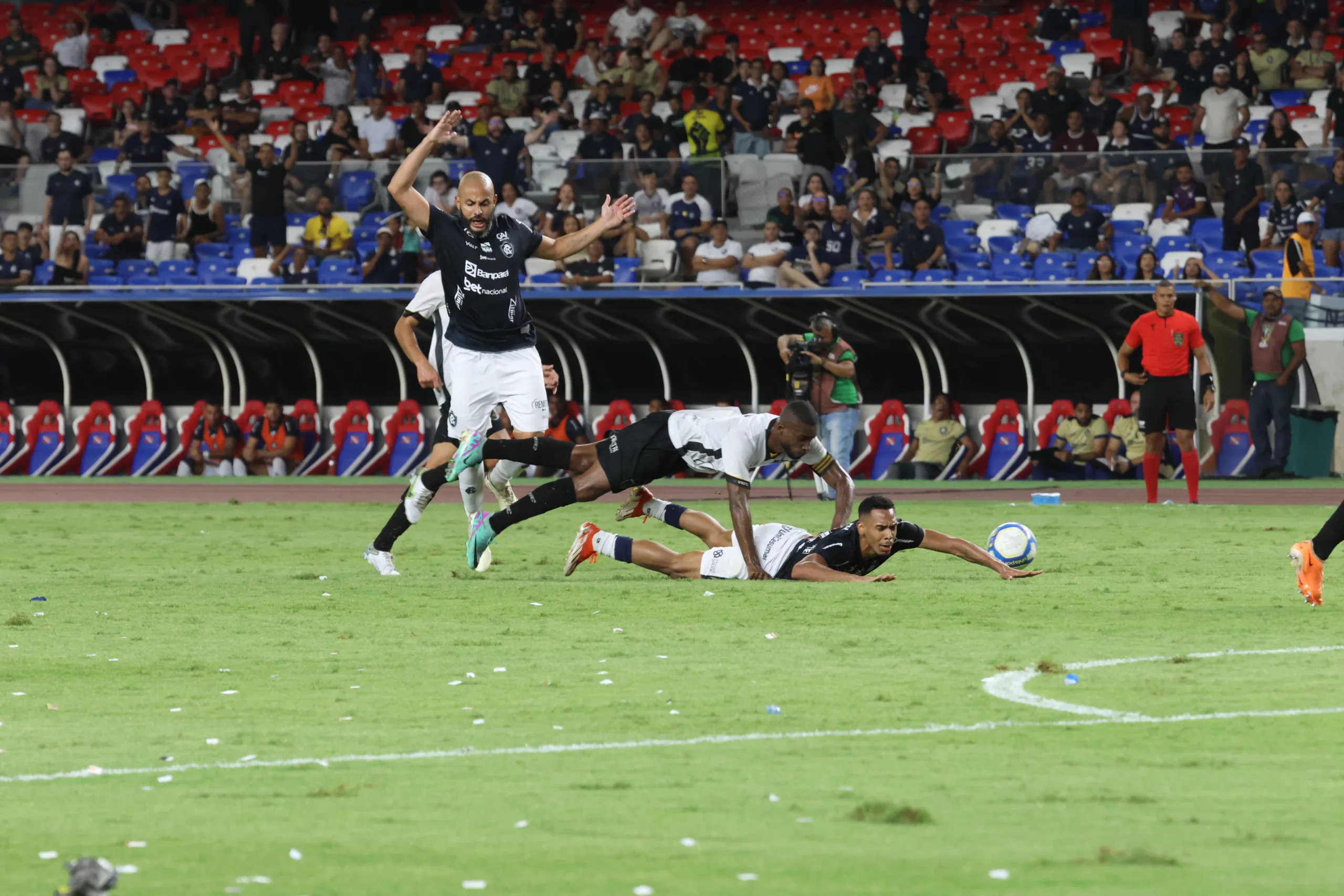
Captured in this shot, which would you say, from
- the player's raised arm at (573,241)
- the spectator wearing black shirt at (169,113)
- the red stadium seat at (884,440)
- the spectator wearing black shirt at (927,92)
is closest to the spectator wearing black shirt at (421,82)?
the spectator wearing black shirt at (169,113)

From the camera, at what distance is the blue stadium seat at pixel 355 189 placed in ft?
84.1

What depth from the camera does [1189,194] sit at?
22.9 meters

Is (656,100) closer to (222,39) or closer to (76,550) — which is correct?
(222,39)

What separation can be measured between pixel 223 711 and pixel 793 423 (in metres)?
4.74

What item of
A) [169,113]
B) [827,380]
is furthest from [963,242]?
[169,113]

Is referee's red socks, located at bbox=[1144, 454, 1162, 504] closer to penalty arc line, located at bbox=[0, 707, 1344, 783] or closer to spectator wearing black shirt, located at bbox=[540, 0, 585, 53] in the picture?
penalty arc line, located at bbox=[0, 707, 1344, 783]

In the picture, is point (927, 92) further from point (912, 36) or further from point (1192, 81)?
point (1192, 81)

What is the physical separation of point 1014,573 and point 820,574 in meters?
1.17

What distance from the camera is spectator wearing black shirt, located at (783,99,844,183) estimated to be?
2488 centimetres

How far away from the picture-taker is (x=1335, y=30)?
2803 cm

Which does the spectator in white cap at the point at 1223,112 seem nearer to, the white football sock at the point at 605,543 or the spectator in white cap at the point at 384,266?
the spectator in white cap at the point at 384,266

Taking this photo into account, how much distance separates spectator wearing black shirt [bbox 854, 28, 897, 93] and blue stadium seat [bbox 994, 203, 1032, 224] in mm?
5290

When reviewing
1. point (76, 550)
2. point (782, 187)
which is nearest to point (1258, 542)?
point (76, 550)

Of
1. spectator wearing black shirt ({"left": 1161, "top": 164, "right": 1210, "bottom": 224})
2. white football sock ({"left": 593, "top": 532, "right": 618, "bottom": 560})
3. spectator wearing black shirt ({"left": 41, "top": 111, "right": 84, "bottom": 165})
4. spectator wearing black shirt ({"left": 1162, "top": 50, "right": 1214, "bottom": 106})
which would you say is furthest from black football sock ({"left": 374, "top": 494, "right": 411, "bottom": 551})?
spectator wearing black shirt ({"left": 41, "top": 111, "right": 84, "bottom": 165})
